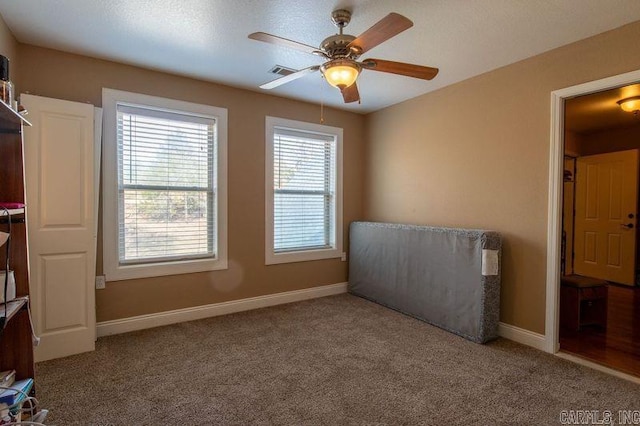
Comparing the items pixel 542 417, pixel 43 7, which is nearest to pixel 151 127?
pixel 43 7

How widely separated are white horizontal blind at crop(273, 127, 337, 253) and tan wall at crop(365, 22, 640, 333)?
1.06 m

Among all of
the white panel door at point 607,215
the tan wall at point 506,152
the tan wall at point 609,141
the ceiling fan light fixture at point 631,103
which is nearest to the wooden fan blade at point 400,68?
the tan wall at point 506,152

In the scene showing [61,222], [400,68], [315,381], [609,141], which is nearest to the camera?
[400,68]

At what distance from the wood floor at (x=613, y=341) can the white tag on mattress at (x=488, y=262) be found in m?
0.87

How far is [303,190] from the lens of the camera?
4359 mm

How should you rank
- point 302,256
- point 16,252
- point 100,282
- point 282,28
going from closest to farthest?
point 16,252, point 282,28, point 100,282, point 302,256

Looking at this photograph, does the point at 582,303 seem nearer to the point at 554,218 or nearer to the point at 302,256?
the point at 554,218

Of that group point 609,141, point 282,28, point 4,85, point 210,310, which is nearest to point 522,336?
point 210,310

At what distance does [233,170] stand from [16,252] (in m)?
2.22

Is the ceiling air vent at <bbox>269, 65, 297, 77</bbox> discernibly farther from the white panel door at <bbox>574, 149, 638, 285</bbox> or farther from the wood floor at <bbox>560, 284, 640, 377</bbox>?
the white panel door at <bbox>574, 149, 638, 285</bbox>

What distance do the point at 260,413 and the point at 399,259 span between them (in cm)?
230

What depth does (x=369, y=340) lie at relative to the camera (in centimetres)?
303

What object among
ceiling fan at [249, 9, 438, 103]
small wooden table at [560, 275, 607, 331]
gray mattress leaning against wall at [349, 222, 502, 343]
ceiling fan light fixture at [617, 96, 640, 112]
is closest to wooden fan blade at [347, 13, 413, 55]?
ceiling fan at [249, 9, 438, 103]

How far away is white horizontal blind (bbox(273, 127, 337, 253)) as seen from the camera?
4.16 m
